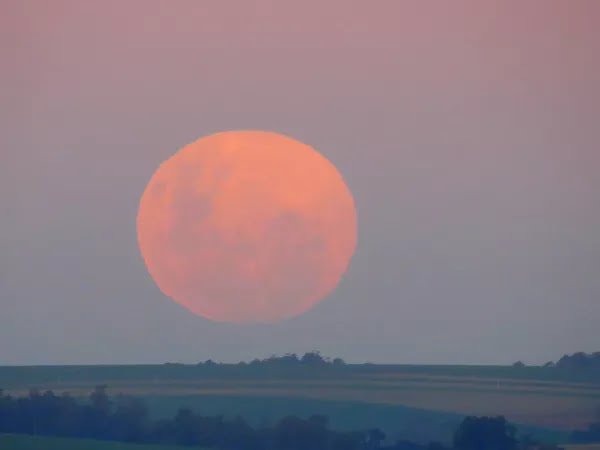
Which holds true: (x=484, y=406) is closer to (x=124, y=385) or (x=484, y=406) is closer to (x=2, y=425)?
(x=124, y=385)

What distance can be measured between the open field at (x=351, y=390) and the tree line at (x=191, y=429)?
0.57 m

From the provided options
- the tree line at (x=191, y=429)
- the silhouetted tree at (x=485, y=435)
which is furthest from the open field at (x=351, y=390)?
the silhouetted tree at (x=485, y=435)

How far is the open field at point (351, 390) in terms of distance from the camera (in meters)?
22.9

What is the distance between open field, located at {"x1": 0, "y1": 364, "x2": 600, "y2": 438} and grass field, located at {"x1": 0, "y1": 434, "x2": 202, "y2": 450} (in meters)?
1.92

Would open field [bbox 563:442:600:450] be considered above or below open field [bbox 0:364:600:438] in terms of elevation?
below

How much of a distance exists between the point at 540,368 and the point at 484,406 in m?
3.29

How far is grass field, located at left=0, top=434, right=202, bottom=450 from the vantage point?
20.8 m

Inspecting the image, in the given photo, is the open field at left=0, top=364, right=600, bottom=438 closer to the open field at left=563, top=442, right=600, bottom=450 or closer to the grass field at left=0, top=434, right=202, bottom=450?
the open field at left=563, top=442, right=600, bottom=450

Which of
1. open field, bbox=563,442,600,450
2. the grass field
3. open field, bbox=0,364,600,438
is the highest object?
open field, bbox=0,364,600,438

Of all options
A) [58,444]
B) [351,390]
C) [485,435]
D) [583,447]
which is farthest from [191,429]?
[583,447]

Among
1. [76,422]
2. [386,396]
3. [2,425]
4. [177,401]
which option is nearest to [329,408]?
[386,396]

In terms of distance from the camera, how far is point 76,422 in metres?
23.2

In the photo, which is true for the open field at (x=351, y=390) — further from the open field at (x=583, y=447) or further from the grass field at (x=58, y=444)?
the grass field at (x=58, y=444)

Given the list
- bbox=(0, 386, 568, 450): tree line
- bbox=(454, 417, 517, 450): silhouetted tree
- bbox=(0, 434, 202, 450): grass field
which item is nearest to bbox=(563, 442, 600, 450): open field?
bbox=(0, 386, 568, 450): tree line
